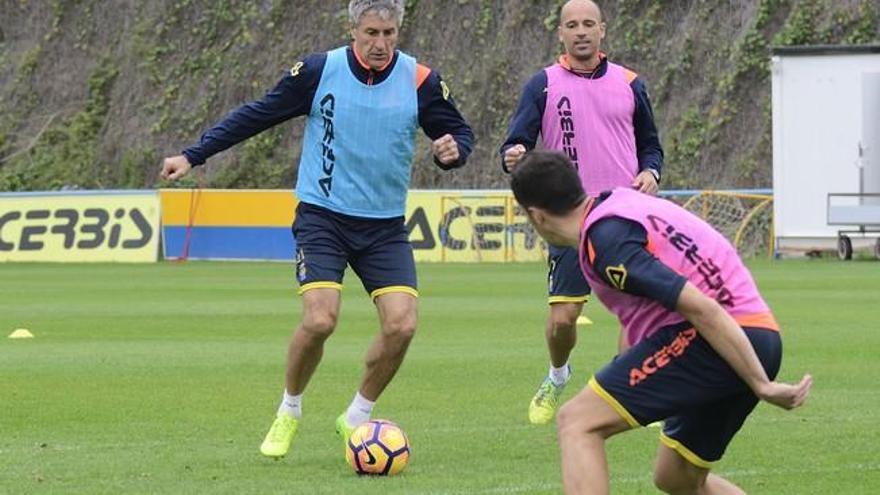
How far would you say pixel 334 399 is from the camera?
488 inches

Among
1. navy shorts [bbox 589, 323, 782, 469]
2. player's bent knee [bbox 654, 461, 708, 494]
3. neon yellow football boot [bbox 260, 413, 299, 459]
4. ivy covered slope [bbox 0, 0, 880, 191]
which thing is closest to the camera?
navy shorts [bbox 589, 323, 782, 469]

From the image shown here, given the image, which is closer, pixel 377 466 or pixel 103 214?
pixel 377 466

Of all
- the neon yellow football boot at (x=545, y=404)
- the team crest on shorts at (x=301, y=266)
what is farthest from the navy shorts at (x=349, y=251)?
the neon yellow football boot at (x=545, y=404)

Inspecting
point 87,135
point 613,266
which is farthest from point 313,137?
point 87,135

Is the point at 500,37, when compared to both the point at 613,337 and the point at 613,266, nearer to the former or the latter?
the point at 613,337

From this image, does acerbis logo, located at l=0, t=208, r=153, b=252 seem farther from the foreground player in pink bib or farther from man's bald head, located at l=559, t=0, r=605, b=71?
the foreground player in pink bib

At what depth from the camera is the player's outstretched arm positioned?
6.30 m

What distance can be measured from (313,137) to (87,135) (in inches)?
1457

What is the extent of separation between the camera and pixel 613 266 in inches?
252

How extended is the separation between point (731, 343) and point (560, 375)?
16.4 feet

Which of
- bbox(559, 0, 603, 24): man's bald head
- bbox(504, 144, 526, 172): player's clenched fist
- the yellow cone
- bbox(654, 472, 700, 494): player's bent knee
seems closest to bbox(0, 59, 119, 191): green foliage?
the yellow cone

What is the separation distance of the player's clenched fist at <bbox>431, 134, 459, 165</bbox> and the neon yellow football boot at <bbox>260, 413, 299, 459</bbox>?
4.82 feet

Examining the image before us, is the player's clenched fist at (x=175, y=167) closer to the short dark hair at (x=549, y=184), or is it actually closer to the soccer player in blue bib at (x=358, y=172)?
the soccer player in blue bib at (x=358, y=172)

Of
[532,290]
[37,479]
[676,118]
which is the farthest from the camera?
[676,118]
